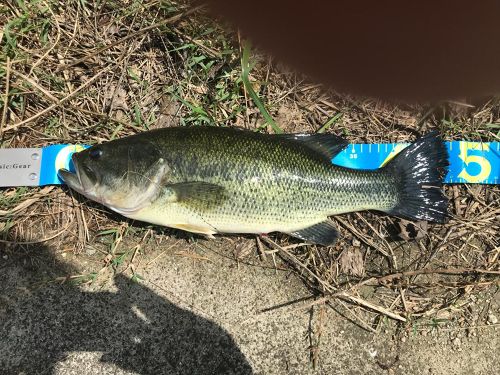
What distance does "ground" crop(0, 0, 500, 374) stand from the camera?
2.72m

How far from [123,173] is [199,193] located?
1.70ft

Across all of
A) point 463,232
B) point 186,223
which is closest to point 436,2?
point 463,232

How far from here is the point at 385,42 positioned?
10.6ft

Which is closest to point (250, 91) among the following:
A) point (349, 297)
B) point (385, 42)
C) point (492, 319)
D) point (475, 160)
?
point (385, 42)

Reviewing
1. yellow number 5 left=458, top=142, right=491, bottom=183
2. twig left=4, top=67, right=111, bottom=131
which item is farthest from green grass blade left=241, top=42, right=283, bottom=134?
yellow number 5 left=458, top=142, right=491, bottom=183

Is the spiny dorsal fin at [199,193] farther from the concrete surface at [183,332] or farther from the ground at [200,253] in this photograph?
the concrete surface at [183,332]

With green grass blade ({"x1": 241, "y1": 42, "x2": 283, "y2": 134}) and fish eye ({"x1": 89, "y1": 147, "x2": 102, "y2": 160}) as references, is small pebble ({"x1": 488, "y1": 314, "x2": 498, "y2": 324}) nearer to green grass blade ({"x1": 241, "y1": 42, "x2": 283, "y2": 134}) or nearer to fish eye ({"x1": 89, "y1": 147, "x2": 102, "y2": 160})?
green grass blade ({"x1": 241, "y1": 42, "x2": 283, "y2": 134})

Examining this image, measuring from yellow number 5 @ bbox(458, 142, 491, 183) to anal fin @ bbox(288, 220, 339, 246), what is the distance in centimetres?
114

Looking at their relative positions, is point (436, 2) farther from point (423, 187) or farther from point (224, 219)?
point (224, 219)

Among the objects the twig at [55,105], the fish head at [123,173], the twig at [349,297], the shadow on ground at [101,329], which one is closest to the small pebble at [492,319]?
the twig at [349,297]

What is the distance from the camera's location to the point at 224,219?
2.42 meters

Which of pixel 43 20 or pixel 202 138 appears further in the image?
pixel 43 20

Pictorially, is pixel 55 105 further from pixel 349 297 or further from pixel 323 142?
pixel 349 297

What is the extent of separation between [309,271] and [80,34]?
102 inches
